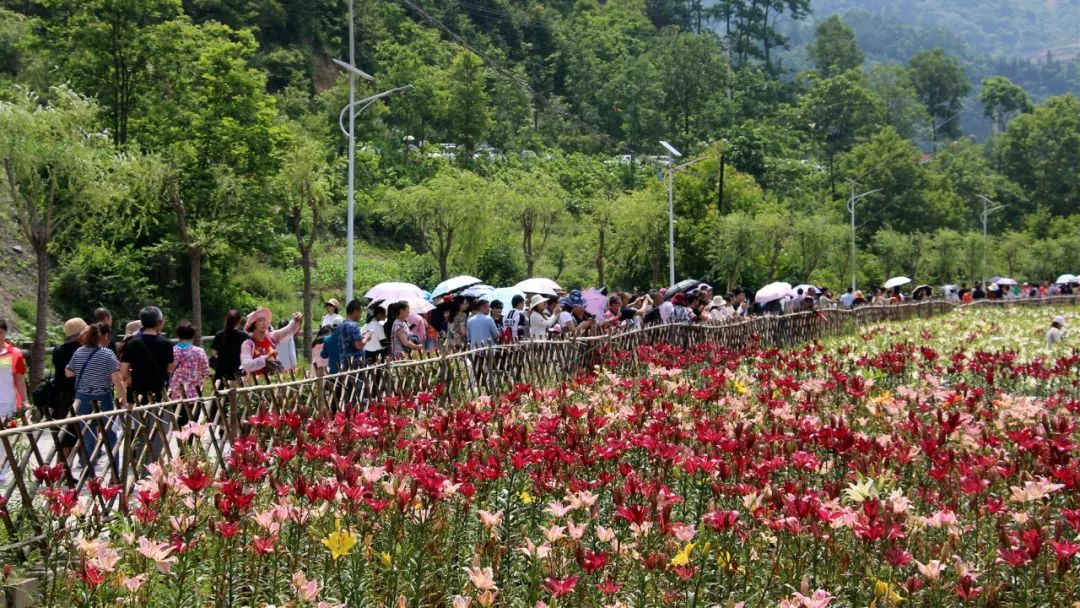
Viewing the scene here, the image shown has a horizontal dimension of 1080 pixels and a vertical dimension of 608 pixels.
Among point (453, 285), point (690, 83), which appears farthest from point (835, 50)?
point (453, 285)

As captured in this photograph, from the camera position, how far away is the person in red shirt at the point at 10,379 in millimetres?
9438

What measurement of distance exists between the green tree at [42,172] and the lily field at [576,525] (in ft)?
47.9

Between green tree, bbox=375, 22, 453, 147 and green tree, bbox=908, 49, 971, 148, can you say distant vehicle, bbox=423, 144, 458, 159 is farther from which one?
green tree, bbox=908, 49, 971, 148

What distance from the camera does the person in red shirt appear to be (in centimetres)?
944

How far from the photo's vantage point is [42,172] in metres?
21.6

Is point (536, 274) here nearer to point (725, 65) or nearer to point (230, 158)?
point (230, 158)

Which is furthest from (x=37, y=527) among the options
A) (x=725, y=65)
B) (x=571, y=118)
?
(x=725, y=65)

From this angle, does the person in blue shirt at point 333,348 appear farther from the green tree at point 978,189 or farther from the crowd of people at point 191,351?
the green tree at point 978,189

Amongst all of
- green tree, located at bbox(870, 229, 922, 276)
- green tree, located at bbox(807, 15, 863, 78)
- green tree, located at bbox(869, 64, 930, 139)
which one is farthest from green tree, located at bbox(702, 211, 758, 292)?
green tree, located at bbox(807, 15, 863, 78)

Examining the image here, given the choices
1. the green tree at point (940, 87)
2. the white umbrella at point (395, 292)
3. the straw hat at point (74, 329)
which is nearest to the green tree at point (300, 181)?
the white umbrella at point (395, 292)

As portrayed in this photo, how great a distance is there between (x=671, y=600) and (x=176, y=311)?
35271mm

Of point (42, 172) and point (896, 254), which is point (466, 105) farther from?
point (42, 172)

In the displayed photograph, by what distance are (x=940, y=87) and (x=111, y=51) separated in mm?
128490

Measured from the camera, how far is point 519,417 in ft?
26.4
